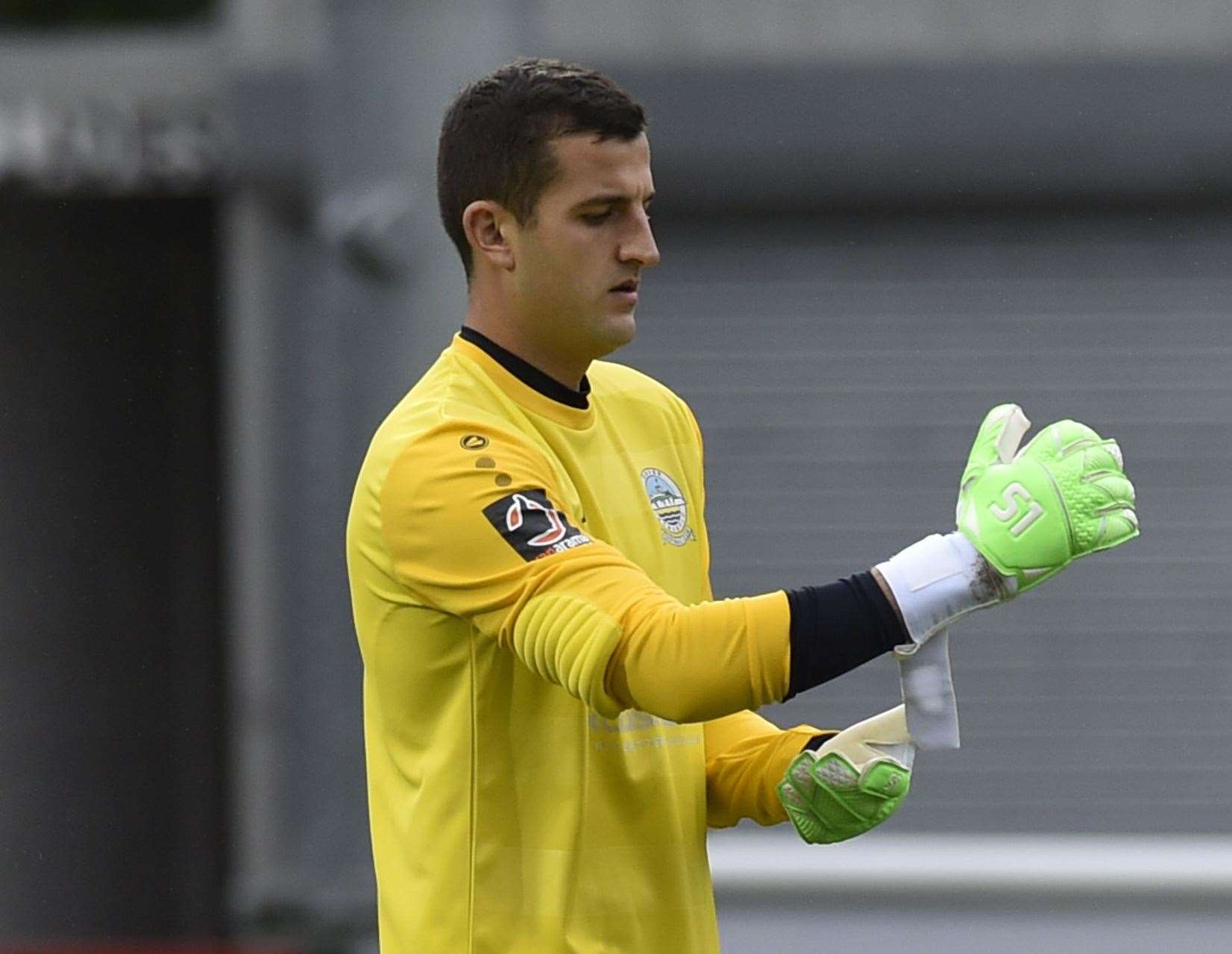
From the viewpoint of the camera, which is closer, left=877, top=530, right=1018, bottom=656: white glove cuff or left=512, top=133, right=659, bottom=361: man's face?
left=877, top=530, right=1018, bottom=656: white glove cuff

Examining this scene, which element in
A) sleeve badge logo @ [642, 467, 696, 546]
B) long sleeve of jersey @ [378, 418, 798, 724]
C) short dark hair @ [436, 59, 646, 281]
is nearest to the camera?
long sleeve of jersey @ [378, 418, 798, 724]

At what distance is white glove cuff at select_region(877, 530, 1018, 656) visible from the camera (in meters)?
2.58

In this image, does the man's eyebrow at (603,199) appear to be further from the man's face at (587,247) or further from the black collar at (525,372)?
the black collar at (525,372)

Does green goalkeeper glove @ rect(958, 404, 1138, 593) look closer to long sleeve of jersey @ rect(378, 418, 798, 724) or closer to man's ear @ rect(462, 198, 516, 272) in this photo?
long sleeve of jersey @ rect(378, 418, 798, 724)

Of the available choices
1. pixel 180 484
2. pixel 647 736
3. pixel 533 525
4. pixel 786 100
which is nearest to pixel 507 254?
pixel 533 525

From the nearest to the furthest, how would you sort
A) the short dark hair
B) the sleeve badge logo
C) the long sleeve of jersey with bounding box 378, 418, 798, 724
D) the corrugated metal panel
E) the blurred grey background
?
the long sleeve of jersey with bounding box 378, 418, 798, 724 < the short dark hair < the sleeve badge logo < the blurred grey background < the corrugated metal panel

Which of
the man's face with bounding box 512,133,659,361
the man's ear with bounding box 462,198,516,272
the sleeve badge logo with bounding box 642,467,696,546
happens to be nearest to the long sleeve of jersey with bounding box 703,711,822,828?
the sleeve badge logo with bounding box 642,467,696,546

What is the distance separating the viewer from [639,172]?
2.87m

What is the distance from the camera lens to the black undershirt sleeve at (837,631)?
2.56m

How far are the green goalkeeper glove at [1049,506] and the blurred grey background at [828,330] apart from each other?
14.4 feet

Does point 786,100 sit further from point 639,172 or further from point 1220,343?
point 639,172

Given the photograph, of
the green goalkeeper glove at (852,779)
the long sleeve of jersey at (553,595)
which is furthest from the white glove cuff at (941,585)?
the green goalkeeper glove at (852,779)

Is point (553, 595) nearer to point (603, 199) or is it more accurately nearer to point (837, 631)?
point (837, 631)

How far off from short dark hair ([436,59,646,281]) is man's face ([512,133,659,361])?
18 mm
